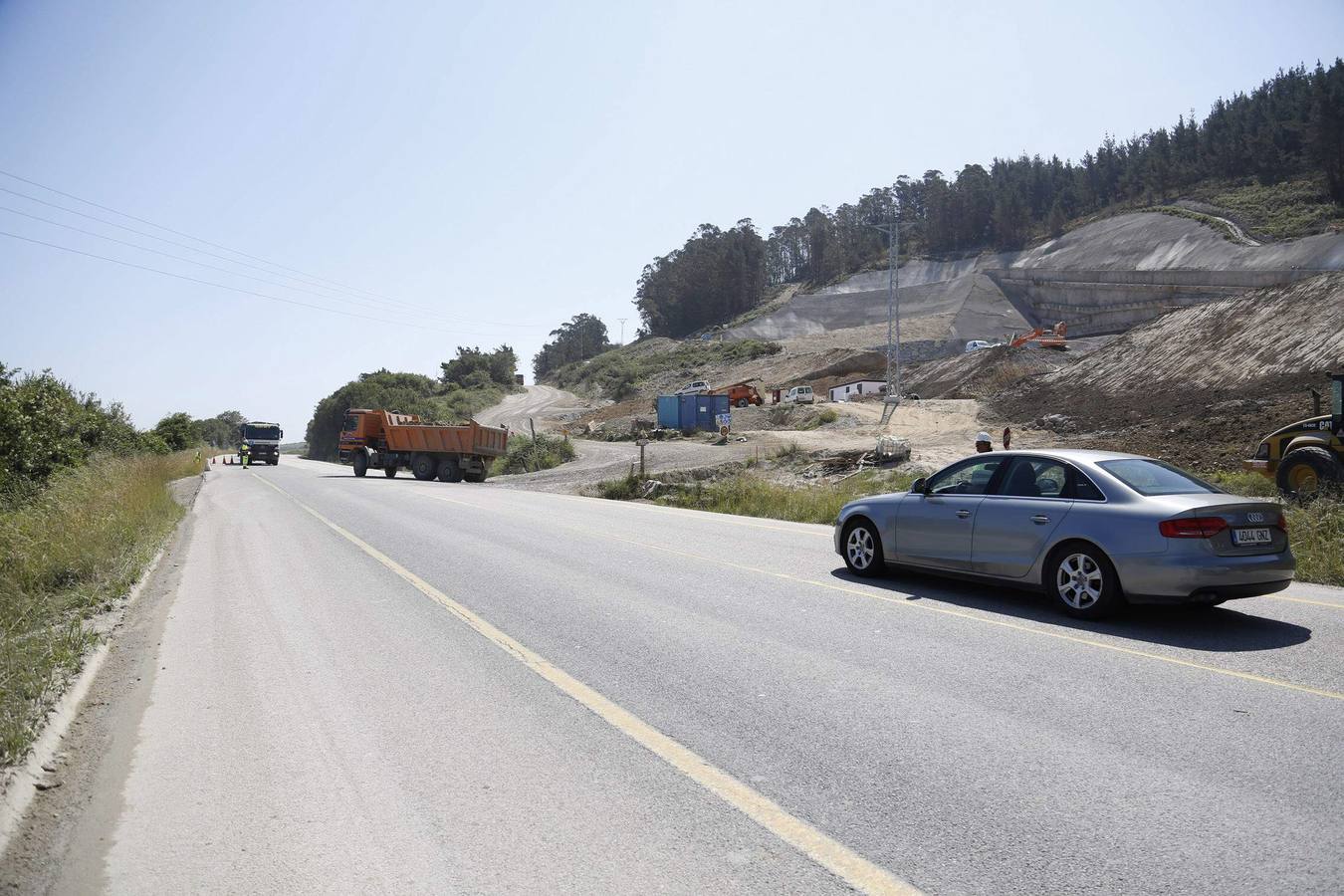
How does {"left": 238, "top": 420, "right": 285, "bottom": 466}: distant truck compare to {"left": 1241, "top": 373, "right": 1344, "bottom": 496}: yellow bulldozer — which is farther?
{"left": 238, "top": 420, "right": 285, "bottom": 466}: distant truck

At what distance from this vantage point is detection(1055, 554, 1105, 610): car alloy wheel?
772 centimetres

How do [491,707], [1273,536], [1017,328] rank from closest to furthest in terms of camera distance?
1. [491,707]
2. [1273,536]
3. [1017,328]

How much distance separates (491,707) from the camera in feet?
18.5

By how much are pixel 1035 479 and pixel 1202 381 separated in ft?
122

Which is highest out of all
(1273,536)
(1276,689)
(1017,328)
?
(1017,328)

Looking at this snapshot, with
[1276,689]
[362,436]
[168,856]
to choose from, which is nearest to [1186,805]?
[1276,689]

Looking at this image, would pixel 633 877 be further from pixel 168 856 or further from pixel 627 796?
pixel 168 856

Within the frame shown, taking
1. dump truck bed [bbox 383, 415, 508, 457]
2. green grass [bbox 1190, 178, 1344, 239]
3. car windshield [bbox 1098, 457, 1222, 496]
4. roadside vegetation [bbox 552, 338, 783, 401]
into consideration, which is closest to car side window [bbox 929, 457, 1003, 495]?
car windshield [bbox 1098, 457, 1222, 496]

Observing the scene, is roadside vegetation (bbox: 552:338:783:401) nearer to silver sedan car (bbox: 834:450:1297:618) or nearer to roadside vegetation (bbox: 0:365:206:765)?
roadside vegetation (bbox: 0:365:206:765)

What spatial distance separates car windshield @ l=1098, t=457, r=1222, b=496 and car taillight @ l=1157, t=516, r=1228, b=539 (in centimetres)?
49

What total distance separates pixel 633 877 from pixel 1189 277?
8554cm

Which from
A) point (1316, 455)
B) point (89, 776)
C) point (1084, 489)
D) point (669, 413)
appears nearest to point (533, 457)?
point (669, 413)

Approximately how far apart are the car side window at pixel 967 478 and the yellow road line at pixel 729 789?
4.67 metres

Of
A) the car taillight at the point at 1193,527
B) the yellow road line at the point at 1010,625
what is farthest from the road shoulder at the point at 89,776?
the car taillight at the point at 1193,527
